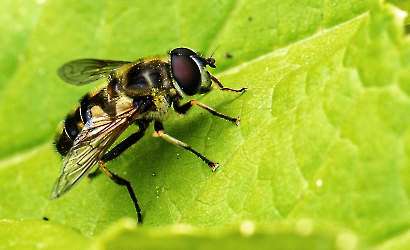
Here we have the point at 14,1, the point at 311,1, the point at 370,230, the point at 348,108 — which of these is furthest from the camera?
the point at 14,1

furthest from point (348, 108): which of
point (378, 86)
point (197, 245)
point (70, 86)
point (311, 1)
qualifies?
point (70, 86)

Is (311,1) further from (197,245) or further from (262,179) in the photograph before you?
(197,245)

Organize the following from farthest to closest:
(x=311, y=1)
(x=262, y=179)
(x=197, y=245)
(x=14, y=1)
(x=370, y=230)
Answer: (x=14, y=1)
(x=311, y=1)
(x=262, y=179)
(x=370, y=230)
(x=197, y=245)

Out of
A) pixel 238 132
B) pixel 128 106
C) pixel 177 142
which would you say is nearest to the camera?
pixel 238 132

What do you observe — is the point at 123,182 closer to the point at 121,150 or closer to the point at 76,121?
the point at 121,150

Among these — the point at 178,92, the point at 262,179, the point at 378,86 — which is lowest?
the point at 178,92

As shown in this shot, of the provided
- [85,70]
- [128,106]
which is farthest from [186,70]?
[85,70]
